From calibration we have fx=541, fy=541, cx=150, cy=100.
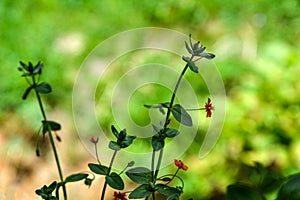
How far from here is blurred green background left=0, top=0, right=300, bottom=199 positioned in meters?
1.70

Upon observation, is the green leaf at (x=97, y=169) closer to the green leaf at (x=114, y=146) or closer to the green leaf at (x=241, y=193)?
the green leaf at (x=114, y=146)

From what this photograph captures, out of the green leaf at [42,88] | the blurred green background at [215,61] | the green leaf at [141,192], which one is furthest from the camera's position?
the blurred green background at [215,61]

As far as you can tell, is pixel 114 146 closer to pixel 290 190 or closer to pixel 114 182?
pixel 114 182

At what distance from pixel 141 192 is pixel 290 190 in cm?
30

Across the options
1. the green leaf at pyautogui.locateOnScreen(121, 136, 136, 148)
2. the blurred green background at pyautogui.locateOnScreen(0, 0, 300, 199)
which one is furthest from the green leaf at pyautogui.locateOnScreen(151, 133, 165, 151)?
the blurred green background at pyautogui.locateOnScreen(0, 0, 300, 199)

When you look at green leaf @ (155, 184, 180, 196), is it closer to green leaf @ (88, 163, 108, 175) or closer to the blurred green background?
green leaf @ (88, 163, 108, 175)

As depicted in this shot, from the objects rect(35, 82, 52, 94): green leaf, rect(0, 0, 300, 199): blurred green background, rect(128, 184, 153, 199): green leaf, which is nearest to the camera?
rect(128, 184, 153, 199): green leaf

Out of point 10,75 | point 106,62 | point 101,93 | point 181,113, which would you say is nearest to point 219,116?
point 101,93

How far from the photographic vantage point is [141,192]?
0.63 metres

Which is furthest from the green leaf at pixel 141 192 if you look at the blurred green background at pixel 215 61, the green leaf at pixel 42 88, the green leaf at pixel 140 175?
the blurred green background at pixel 215 61

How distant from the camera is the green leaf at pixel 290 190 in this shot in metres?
0.82

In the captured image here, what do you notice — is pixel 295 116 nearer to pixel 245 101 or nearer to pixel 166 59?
pixel 245 101

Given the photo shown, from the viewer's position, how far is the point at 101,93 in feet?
6.35

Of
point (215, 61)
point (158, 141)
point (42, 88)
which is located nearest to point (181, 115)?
point (158, 141)
